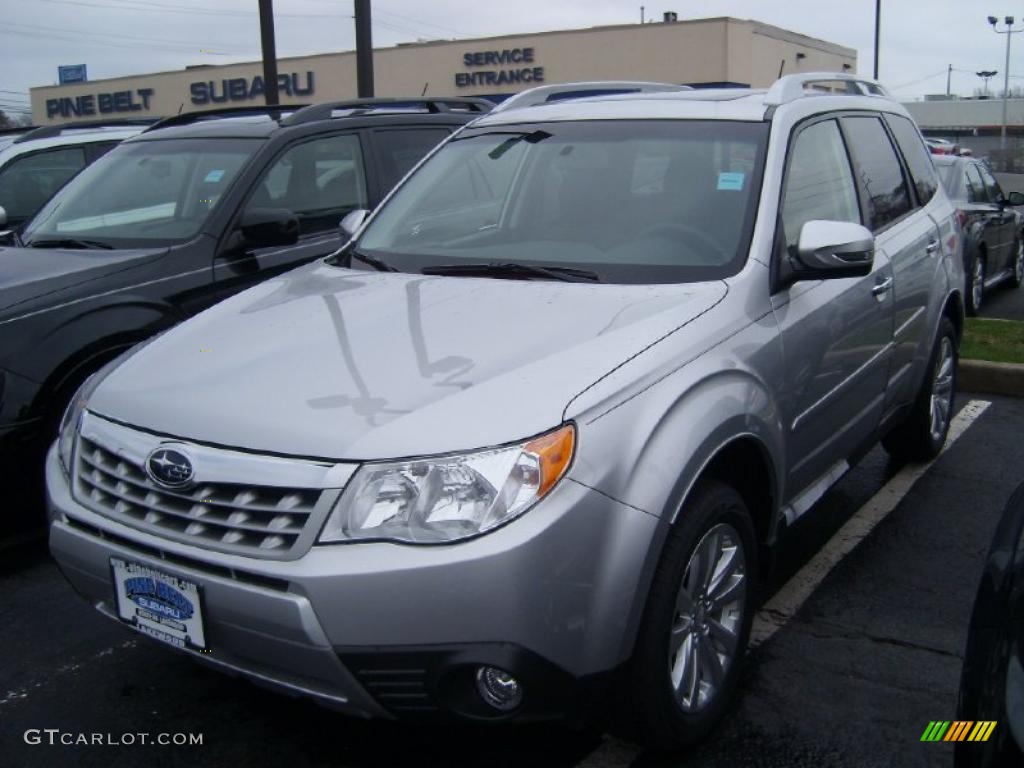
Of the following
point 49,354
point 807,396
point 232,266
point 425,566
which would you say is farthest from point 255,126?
point 425,566

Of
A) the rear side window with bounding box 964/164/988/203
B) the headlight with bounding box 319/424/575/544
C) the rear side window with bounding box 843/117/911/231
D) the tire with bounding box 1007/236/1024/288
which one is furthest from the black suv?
the tire with bounding box 1007/236/1024/288

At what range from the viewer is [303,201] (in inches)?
239

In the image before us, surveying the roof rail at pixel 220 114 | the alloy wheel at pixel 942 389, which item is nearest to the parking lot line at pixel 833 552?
the alloy wheel at pixel 942 389

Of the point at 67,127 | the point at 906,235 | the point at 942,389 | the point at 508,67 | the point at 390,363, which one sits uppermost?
the point at 508,67

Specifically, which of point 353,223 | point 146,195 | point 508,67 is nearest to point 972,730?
point 353,223

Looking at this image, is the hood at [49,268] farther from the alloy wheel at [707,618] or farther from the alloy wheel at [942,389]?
the alloy wheel at [942,389]

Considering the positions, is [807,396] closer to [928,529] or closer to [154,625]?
[928,529]

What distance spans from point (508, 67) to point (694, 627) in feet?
126

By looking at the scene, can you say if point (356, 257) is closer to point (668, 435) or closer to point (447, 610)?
point (668, 435)

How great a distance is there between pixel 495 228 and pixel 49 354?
1962 mm

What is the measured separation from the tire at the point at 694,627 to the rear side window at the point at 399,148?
12.9 feet

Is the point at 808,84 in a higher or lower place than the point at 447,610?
higher

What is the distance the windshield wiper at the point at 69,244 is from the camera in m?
5.48

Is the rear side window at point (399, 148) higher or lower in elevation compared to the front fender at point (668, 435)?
higher
